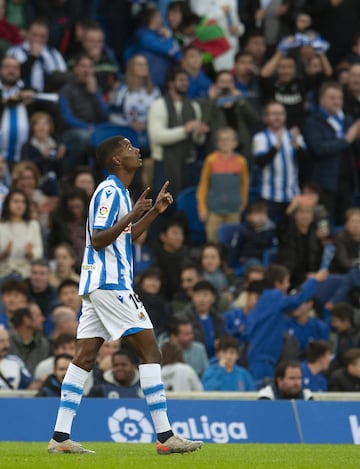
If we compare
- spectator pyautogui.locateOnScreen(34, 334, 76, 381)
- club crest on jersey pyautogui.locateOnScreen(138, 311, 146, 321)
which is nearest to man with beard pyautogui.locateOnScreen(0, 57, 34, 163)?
spectator pyautogui.locateOnScreen(34, 334, 76, 381)

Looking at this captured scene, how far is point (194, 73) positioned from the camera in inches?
922

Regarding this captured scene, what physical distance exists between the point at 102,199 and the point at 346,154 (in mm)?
11856

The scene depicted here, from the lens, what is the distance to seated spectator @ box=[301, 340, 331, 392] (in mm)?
16625

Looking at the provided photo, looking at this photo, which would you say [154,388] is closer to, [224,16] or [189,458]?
[189,458]

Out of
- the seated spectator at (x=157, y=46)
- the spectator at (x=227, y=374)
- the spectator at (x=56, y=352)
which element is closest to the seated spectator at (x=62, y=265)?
the spectator at (x=56, y=352)

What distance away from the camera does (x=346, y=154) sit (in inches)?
890

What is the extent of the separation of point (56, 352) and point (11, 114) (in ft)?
20.4

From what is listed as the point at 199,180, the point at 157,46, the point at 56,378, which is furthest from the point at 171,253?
the point at 157,46

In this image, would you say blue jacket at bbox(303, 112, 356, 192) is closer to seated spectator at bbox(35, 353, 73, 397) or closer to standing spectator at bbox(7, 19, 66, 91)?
standing spectator at bbox(7, 19, 66, 91)

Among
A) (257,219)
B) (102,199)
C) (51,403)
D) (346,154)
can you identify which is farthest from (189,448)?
(346,154)

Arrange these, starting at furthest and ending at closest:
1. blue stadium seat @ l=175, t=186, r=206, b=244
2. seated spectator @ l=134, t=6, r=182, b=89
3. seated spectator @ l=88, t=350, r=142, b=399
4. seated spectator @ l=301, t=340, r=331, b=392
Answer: seated spectator @ l=134, t=6, r=182, b=89, blue stadium seat @ l=175, t=186, r=206, b=244, seated spectator @ l=301, t=340, r=331, b=392, seated spectator @ l=88, t=350, r=142, b=399

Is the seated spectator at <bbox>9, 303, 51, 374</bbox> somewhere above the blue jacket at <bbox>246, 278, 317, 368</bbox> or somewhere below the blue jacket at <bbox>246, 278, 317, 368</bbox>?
above

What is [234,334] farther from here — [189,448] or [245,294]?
[189,448]

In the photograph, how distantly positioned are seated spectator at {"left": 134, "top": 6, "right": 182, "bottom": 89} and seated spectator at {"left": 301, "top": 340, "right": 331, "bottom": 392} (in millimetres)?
8195
